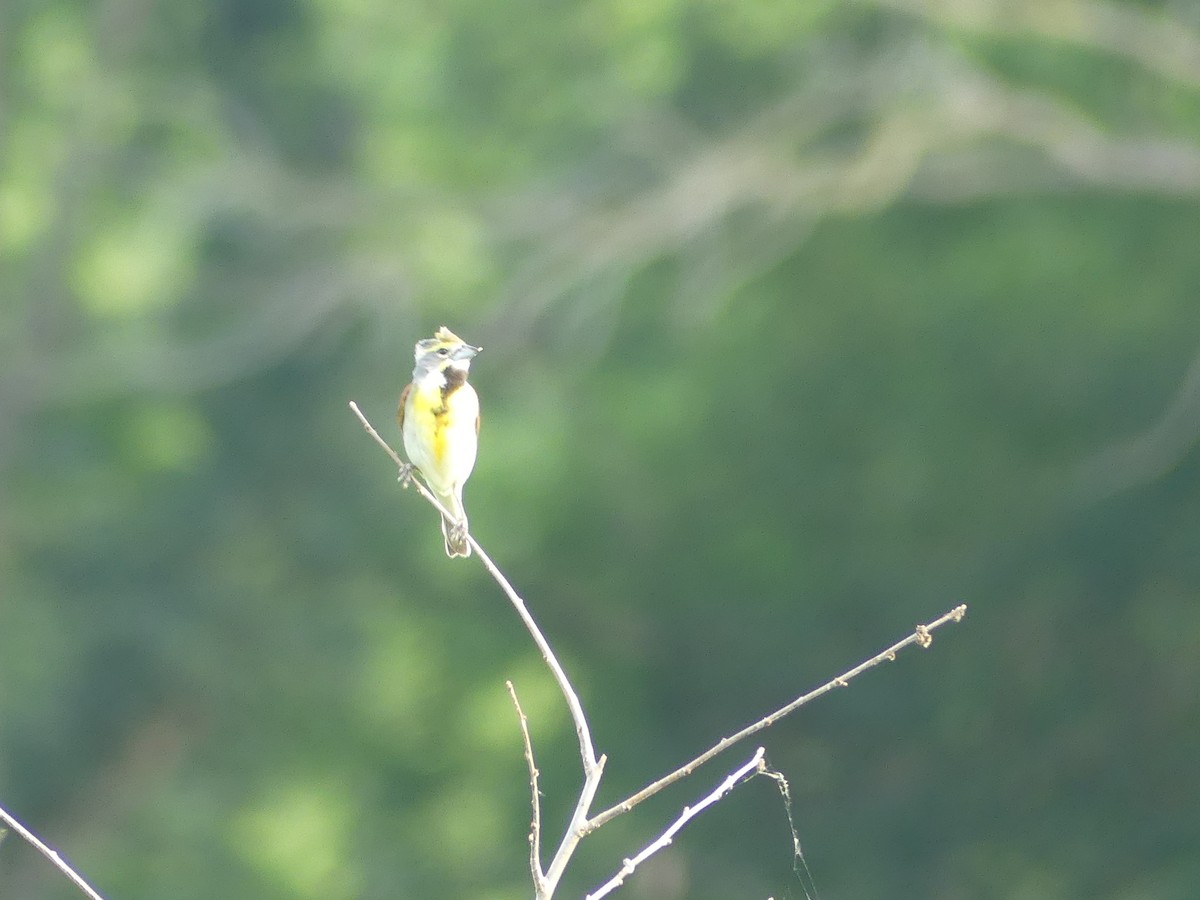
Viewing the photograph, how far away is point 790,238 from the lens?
1160cm

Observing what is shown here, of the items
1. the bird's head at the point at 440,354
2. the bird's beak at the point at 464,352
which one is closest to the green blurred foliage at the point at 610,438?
the bird's head at the point at 440,354

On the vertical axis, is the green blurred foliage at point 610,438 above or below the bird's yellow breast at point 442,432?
above

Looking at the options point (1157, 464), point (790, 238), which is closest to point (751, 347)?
point (790, 238)

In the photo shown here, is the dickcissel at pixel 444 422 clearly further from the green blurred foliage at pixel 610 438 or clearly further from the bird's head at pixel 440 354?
the green blurred foliage at pixel 610 438

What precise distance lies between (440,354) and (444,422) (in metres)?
0.21

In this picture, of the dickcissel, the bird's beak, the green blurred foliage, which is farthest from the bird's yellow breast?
the green blurred foliage

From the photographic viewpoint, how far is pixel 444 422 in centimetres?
507

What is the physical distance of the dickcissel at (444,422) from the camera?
16.7 feet

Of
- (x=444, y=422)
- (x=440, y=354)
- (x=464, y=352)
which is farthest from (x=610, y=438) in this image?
(x=464, y=352)

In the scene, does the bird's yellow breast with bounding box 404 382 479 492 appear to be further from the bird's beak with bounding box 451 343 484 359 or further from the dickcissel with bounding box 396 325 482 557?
the bird's beak with bounding box 451 343 484 359

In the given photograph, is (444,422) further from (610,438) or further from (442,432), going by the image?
(610,438)

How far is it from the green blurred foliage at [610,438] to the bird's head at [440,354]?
5232 mm

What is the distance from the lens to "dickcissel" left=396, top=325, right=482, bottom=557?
16.7 feet

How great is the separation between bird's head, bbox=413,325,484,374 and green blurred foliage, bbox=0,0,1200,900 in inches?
206
